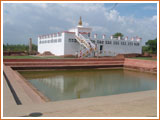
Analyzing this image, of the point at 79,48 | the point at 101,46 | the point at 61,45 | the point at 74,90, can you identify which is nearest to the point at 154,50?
the point at 101,46

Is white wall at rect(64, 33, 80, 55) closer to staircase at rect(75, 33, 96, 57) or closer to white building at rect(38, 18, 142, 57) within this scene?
white building at rect(38, 18, 142, 57)

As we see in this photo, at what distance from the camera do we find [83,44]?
23.0 m

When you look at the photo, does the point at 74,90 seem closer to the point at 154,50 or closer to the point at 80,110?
the point at 80,110

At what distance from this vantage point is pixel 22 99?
5.16 metres

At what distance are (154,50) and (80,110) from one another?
3729cm

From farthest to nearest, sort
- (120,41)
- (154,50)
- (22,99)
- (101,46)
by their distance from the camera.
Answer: (154,50), (120,41), (101,46), (22,99)

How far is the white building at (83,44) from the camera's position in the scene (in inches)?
911

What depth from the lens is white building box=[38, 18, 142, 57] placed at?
23141 mm

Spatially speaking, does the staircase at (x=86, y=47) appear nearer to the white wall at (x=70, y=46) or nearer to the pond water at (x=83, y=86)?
the white wall at (x=70, y=46)

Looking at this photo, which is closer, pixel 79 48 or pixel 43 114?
pixel 43 114

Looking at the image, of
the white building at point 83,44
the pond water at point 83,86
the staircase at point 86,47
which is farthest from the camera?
the white building at point 83,44

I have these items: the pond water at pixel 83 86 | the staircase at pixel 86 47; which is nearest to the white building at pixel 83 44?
the staircase at pixel 86 47

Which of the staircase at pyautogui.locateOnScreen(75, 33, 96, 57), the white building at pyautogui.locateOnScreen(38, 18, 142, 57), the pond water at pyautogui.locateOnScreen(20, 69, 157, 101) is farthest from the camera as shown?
the white building at pyautogui.locateOnScreen(38, 18, 142, 57)

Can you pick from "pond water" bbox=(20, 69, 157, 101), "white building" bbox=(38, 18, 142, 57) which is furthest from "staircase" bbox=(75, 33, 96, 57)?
"pond water" bbox=(20, 69, 157, 101)
